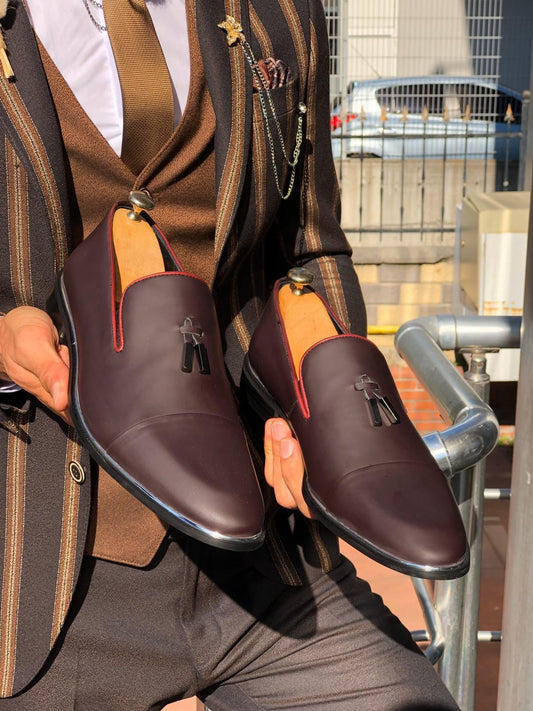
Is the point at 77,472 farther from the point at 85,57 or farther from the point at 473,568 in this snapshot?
the point at 473,568

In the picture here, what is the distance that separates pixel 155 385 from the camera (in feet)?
3.39

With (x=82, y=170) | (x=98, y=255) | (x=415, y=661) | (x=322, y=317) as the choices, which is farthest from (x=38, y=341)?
(x=415, y=661)

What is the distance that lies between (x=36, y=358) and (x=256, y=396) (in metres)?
0.34

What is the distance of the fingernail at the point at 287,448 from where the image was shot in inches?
43.5

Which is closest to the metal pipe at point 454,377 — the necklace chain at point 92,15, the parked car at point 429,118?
the necklace chain at point 92,15

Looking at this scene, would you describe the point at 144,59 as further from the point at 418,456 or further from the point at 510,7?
the point at 510,7

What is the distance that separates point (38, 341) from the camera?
109 cm

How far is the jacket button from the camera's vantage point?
124 cm

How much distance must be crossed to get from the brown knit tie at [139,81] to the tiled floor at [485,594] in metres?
2.29

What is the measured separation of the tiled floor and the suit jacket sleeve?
2080 mm

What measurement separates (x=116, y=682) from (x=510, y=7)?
24.6 feet

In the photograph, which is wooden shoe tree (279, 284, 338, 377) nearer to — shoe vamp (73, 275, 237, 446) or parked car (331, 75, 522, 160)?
shoe vamp (73, 275, 237, 446)

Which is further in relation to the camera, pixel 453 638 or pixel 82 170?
pixel 453 638

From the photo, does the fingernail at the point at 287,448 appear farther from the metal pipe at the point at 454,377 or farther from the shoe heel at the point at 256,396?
the metal pipe at the point at 454,377
